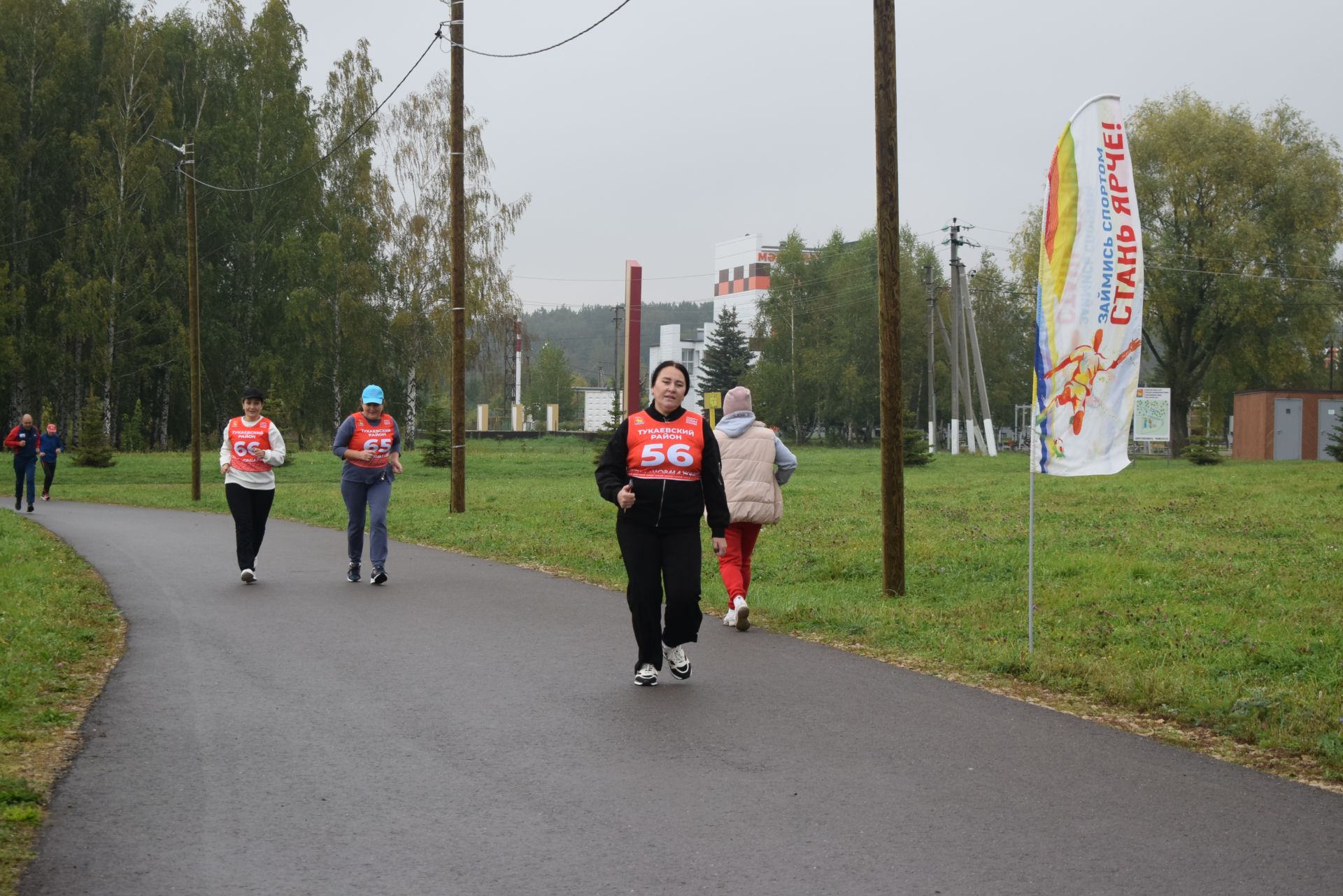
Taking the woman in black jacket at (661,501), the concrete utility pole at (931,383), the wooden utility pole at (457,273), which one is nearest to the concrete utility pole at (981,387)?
the concrete utility pole at (931,383)

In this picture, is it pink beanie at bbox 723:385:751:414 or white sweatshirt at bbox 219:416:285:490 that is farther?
white sweatshirt at bbox 219:416:285:490

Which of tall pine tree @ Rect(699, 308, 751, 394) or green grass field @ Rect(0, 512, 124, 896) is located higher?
tall pine tree @ Rect(699, 308, 751, 394)

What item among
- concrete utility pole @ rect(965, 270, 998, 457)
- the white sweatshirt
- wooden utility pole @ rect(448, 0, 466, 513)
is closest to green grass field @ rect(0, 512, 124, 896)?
the white sweatshirt

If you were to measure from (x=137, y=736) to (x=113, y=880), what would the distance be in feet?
7.40

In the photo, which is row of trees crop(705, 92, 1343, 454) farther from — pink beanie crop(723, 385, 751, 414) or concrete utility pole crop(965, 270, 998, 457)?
pink beanie crop(723, 385, 751, 414)

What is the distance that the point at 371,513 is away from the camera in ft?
43.3

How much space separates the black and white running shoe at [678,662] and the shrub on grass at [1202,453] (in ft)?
122

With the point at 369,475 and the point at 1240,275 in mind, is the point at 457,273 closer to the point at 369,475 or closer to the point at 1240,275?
the point at 369,475

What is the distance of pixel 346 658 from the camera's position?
8711 millimetres

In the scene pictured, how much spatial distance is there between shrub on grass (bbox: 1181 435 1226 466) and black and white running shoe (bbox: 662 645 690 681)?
122ft

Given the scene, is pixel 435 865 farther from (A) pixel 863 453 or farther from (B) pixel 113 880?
(A) pixel 863 453

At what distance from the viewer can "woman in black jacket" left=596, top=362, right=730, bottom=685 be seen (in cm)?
780

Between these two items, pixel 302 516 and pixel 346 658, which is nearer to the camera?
pixel 346 658

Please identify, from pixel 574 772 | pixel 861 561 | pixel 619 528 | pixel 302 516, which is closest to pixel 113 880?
pixel 574 772
